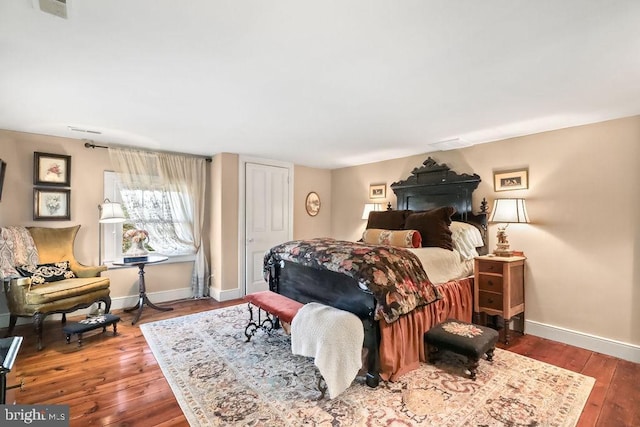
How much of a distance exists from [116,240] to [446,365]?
4.30 meters

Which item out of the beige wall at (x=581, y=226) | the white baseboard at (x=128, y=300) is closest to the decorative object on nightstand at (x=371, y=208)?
the beige wall at (x=581, y=226)

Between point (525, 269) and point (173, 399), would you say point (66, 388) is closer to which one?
point (173, 399)

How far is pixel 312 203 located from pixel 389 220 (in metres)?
2.00

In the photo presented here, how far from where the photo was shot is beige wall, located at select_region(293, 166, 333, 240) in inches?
219

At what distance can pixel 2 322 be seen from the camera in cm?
331

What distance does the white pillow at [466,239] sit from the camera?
135 inches

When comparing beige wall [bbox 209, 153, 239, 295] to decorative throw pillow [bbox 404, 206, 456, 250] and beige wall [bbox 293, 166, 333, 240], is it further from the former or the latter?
decorative throw pillow [bbox 404, 206, 456, 250]

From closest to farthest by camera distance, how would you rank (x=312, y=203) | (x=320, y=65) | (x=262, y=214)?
1. (x=320, y=65)
2. (x=262, y=214)
3. (x=312, y=203)

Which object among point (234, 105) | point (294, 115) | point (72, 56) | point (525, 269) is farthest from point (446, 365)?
point (72, 56)

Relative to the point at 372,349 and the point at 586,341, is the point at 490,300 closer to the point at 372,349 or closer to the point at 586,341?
the point at 586,341

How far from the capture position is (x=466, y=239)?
347cm

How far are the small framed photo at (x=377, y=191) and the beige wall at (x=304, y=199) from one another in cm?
114

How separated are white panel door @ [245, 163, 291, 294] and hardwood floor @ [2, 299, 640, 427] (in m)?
1.86

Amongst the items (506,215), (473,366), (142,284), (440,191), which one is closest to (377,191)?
(440,191)
